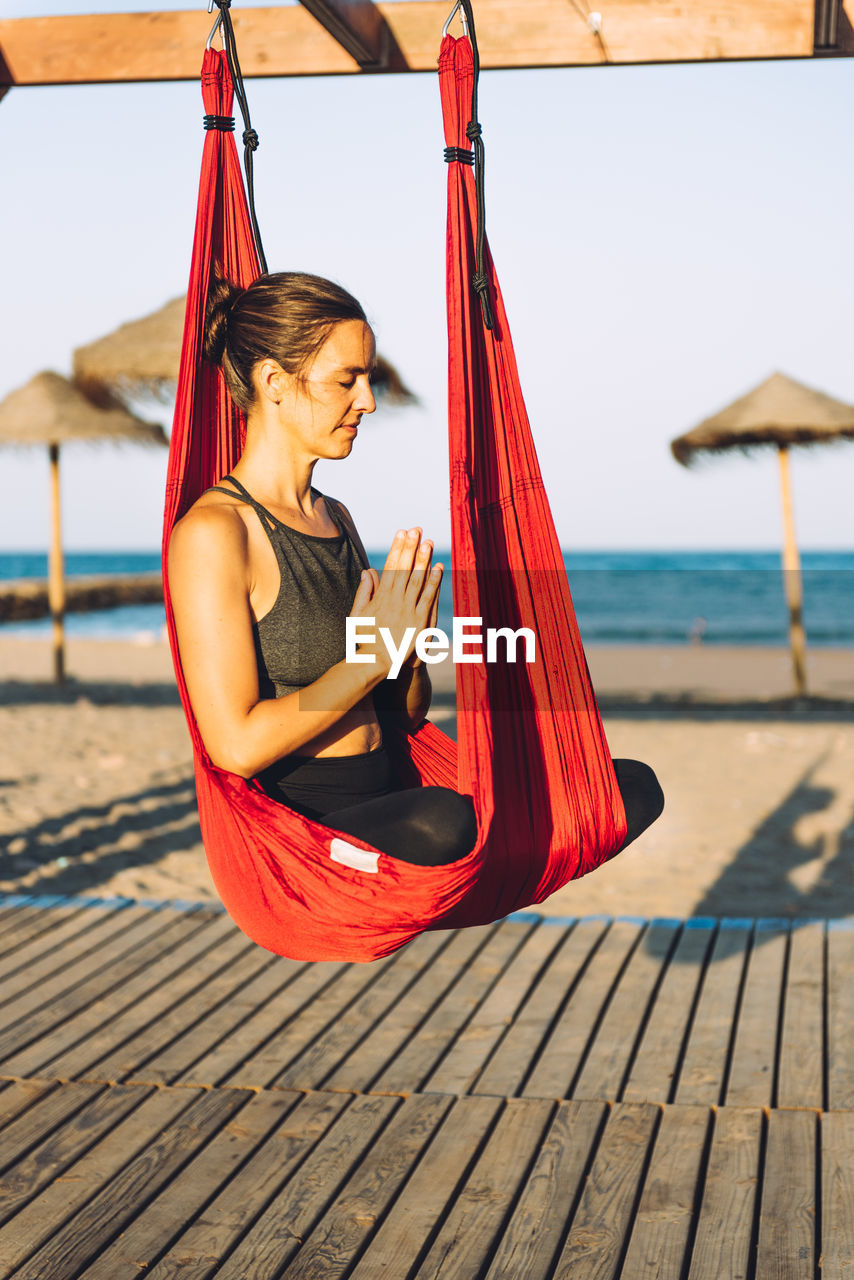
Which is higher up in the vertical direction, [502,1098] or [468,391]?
[468,391]

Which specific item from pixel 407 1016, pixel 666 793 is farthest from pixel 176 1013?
pixel 666 793

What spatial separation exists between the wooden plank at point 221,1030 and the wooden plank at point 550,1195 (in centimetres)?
71

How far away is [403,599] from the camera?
54.4 inches

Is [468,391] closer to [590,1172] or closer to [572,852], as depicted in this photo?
[572,852]

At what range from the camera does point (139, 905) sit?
11.7 ft

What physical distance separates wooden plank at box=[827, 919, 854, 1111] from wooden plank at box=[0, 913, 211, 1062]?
5.31 feet

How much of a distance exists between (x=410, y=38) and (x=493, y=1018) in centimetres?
197

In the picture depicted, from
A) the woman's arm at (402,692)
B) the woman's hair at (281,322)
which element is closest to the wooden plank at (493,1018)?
the woman's arm at (402,692)

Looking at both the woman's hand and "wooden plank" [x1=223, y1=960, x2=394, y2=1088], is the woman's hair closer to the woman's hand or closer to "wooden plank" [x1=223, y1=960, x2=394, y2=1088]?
the woman's hand

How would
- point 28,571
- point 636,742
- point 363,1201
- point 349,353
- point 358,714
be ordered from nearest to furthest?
point 349,353
point 358,714
point 363,1201
point 636,742
point 28,571

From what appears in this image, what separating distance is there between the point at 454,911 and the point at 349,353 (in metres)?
0.68

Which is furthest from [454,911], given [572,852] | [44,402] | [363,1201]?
[44,402]

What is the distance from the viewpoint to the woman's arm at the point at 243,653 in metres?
1.38

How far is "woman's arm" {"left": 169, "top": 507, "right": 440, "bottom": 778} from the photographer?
4.54 feet
